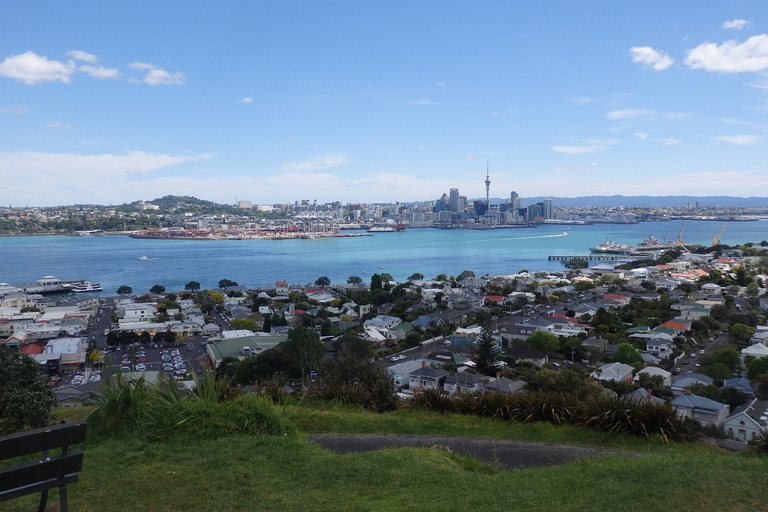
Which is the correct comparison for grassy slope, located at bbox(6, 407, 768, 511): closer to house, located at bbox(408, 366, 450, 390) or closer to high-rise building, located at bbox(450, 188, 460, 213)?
house, located at bbox(408, 366, 450, 390)

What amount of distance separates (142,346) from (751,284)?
47.8ft

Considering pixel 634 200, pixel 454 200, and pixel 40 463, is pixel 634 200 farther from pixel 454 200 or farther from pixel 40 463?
pixel 40 463

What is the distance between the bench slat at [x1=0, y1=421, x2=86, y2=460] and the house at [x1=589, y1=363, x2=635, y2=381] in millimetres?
6282

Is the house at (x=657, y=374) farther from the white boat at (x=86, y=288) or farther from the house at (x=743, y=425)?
the white boat at (x=86, y=288)

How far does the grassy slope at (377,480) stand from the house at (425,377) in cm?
463

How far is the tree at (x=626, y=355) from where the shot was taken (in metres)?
7.65

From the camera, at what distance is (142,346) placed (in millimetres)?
10258

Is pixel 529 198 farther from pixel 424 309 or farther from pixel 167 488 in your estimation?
pixel 167 488

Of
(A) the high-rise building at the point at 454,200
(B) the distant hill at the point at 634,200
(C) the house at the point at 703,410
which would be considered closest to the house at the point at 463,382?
(C) the house at the point at 703,410

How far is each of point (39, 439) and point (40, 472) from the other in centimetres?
7

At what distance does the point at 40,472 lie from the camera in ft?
3.84

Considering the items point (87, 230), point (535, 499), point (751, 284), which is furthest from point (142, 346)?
point (87, 230)

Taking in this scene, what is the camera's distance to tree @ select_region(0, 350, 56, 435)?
2.63 metres

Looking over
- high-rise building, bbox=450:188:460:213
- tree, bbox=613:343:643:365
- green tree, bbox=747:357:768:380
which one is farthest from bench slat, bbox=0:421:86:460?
high-rise building, bbox=450:188:460:213
